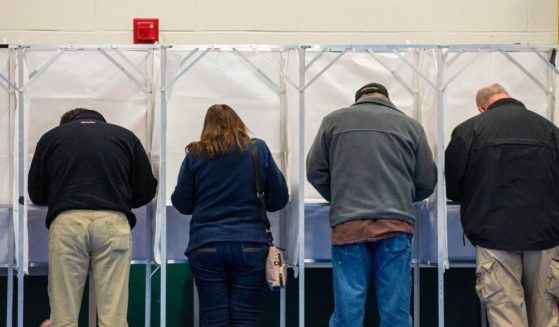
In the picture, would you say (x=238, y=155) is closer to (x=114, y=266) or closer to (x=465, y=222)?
(x=114, y=266)

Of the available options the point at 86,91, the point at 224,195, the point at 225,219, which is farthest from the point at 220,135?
the point at 86,91

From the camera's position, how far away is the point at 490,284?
5051 mm

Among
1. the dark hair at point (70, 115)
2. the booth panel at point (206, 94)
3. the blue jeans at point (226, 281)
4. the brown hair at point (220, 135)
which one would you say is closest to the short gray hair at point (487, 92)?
the booth panel at point (206, 94)

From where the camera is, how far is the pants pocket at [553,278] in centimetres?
497

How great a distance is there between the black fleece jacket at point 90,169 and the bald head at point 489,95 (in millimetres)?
1934

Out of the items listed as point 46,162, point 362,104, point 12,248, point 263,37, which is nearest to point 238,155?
point 362,104

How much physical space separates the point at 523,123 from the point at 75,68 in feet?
8.72

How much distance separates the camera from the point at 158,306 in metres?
6.22

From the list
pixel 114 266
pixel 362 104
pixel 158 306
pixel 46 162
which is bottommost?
pixel 158 306

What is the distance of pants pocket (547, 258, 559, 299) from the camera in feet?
16.3

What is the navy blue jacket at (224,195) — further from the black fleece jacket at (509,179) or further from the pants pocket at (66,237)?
the black fleece jacket at (509,179)

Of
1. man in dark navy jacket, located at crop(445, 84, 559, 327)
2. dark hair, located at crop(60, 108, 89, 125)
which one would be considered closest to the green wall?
man in dark navy jacket, located at crop(445, 84, 559, 327)

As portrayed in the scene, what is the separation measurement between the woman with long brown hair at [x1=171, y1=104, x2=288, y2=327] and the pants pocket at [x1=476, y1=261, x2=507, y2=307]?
118cm

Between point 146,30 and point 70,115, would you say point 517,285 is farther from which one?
point 146,30
